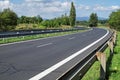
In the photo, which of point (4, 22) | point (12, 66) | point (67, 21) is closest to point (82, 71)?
point (12, 66)

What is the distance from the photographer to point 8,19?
84375mm

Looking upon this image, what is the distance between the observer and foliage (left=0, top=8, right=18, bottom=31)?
81.2 meters

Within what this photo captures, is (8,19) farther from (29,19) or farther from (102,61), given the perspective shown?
(102,61)

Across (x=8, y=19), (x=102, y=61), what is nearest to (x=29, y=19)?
(x=8, y=19)

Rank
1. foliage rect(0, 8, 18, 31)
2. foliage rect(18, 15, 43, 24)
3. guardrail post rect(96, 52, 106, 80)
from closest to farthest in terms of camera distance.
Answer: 1. guardrail post rect(96, 52, 106, 80)
2. foliage rect(0, 8, 18, 31)
3. foliage rect(18, 15, 43, 24)

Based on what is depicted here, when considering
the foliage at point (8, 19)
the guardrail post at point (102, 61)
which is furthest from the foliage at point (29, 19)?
the guardrail post at point (102, 61)

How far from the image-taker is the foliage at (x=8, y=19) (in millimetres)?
81175

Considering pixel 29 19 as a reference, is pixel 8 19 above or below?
above

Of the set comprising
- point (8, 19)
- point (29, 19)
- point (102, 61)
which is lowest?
point (29, 19)

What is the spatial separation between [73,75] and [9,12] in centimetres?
8442

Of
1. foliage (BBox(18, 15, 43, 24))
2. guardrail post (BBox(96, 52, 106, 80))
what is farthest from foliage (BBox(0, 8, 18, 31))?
guardrail post (BBox(96, 52, 106, 80))

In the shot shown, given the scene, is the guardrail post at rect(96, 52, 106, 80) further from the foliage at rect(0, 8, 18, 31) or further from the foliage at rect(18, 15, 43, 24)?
the foliage at rect(18, 15, 43, 24)

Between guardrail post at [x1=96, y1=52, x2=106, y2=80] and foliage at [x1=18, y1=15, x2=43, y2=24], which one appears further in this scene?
foliage at [x1=18, y1=15, x2=43, y2=24]

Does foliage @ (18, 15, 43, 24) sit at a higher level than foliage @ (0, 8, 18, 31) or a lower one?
lower
